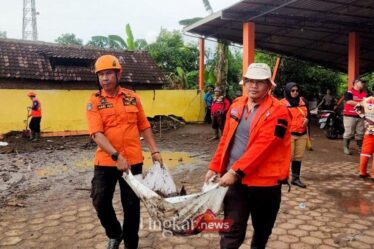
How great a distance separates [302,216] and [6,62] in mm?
13798

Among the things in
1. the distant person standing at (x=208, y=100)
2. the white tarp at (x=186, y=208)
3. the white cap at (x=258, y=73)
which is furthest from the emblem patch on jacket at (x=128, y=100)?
the distant person standing at (x=208, y=100)

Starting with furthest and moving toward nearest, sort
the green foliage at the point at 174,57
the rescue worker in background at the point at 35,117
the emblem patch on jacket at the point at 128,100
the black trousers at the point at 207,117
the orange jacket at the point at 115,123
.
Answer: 1. the green foliage at the point at 174,57
2. the black trousers at the point at 207,117
3. the rescue worker in background at the point at 35,117
4. the emblem patch on jacket at the point at 128,100
5. the orange jacket at the point at 115,123

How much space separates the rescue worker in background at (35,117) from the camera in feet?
39.4

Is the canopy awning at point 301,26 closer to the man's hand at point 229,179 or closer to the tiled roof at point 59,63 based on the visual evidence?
the tiled roof at point 59,63

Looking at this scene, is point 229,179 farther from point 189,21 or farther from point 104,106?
point 189,21

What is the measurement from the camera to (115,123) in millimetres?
3242

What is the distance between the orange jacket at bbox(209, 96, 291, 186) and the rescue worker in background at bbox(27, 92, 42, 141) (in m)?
10.6

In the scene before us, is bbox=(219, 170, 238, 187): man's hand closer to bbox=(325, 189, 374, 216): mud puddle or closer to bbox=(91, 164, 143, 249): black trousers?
bbox=(91, 164, 143, 249): black trousers

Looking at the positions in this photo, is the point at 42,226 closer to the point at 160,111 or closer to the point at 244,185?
the point at 244,185

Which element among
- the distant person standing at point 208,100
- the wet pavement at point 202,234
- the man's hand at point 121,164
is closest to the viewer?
the man's hand at point 121,164

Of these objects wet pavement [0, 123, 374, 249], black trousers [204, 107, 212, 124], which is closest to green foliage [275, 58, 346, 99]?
black trousers [204, 107, 212, 124]

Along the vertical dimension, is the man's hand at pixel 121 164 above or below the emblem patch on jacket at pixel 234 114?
below

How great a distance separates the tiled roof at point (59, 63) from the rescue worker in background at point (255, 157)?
13.6m

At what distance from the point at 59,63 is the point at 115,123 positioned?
1421 centimetres
